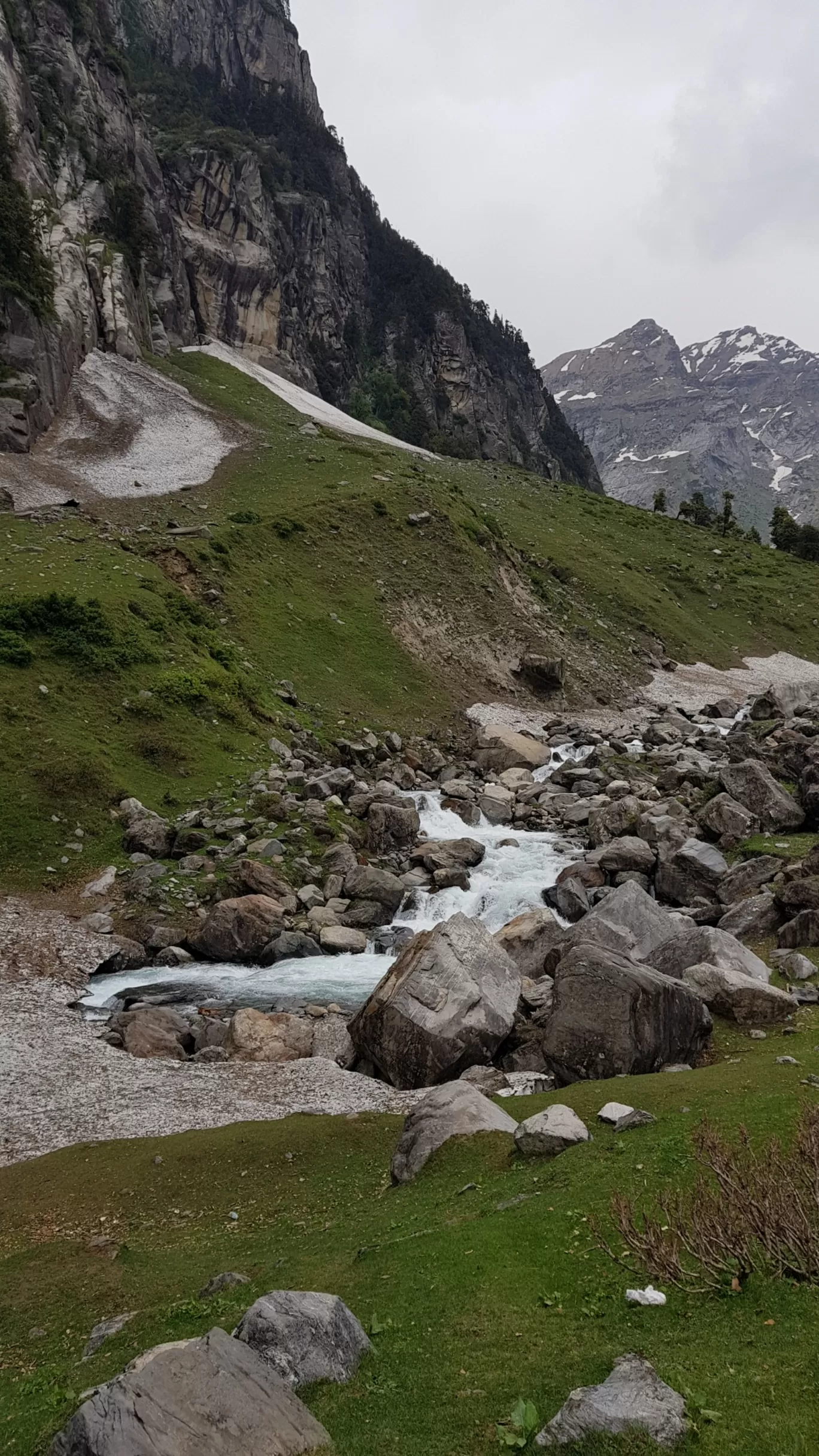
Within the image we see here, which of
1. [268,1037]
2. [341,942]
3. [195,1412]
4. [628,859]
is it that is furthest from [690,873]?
[195,1412]

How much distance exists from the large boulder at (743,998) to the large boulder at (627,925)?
2027 millimetres

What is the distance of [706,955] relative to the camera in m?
20.0

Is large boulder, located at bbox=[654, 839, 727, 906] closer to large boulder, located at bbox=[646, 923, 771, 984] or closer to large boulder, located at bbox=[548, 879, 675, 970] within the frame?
large boulder, located at bbox=[548, 879, 675, 970]

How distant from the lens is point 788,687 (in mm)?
54938

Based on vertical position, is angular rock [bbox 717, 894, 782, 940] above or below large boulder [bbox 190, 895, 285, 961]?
above

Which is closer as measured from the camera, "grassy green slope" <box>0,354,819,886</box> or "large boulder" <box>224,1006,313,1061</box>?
"large boulder" <box>224,1006,313,1061</box>

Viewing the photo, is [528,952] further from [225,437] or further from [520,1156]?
[225,437]

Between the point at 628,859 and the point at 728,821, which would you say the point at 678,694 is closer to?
the point at 728,821

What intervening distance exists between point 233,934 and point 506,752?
2320 centimetres

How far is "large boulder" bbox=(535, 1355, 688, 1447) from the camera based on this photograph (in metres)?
6.21

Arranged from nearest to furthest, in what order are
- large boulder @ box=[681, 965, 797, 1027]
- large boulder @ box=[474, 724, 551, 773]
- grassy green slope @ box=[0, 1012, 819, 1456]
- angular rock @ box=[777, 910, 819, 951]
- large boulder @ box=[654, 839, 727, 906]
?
1. grassy green slope @ box=[0, 1012, 819, 1456]
2. large boulder @ box=[681, 965, 797, 1027]
3. angular rock @ box=[777, 910, 819, 951]
4. large boulder @ box=[654, 839, 727, 906]
5. large boulder @ box=[474, 724, 551, 773]

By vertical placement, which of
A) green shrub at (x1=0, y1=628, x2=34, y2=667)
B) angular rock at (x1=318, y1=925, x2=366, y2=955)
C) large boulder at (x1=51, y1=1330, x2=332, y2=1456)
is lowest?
angular rock at (x1=318, y1=925, x2=366, y2=955)

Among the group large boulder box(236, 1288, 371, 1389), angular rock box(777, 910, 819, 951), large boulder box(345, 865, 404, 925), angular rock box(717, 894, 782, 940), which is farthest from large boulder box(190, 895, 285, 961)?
large boulder box(236, 1288, 371, 1389)

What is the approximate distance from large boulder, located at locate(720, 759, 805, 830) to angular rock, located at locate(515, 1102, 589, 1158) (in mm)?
21265
